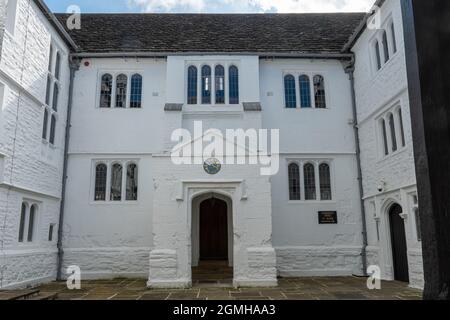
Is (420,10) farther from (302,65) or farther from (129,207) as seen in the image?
(302,65)

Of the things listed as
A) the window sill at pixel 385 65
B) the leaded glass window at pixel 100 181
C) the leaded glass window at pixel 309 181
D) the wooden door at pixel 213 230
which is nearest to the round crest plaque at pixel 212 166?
the leaded glass window at pixel 309 181

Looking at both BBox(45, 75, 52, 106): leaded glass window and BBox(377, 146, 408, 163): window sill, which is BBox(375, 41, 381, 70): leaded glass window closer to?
BBox(377, 146, 408, 163): window sill

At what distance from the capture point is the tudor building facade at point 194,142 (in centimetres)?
1070

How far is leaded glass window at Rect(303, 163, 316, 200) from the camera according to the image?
14.0 metres

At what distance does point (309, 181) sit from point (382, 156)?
293 cm

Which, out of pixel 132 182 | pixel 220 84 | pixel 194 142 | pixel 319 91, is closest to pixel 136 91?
pixel 220 84

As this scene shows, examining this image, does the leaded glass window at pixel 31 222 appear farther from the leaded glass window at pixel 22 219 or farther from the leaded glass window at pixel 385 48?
the leaded glass window at pixel 385 48

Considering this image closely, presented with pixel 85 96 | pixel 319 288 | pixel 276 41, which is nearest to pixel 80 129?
pixel 85 96

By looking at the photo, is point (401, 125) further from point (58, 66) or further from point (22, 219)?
point (58, 66)

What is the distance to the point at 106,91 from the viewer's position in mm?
14578

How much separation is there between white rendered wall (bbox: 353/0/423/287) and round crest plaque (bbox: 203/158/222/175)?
548 cm

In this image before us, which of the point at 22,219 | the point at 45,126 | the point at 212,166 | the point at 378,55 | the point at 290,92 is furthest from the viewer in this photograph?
the point at 290,92

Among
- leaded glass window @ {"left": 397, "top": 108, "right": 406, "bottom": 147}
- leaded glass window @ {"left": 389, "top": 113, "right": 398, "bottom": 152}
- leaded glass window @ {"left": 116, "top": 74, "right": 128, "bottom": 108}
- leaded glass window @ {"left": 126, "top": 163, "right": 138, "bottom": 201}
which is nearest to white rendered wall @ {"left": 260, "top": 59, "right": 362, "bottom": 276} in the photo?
leaded glass window @ {"left": 389, "top": 113, "right": 398, "bottom": 152}

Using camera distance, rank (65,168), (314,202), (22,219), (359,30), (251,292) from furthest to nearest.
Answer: (314,202)
(65,168)
(359,30)
(22,219)
(251,292)
